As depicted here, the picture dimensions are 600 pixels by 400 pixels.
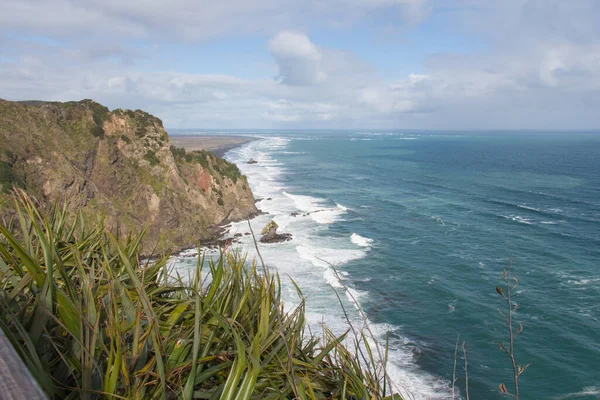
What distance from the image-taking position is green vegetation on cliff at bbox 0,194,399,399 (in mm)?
2744

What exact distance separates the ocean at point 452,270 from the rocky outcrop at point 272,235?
125cm

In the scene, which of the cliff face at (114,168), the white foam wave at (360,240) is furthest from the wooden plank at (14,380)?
the white foam wave at (360,240)

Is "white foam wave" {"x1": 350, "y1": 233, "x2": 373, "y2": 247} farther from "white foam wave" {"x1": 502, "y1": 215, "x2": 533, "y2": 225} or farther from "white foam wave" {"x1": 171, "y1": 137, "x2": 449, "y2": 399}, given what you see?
"white foam wave" {"x1": 502, "y1": 215, "x2": 533, "y2": 225}

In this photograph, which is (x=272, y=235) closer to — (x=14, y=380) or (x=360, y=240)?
(x=360, y=240)

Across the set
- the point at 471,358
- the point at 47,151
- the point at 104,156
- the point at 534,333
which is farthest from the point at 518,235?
the point at 47,151

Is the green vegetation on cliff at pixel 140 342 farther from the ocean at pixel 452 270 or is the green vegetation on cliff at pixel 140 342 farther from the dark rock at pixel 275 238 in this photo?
the dark rock at pixel 275 238

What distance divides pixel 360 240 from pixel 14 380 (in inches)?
1550

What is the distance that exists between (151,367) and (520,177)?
89209 millimetres

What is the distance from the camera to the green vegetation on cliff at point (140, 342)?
274 cm

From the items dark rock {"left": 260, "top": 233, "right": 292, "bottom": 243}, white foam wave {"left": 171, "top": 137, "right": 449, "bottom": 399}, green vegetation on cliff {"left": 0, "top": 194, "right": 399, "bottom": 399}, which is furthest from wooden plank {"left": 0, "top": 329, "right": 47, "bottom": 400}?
dark rock {"left": 260, "top": 233, "right": 292, "bottom": 243}

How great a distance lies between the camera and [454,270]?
3250 centimetres

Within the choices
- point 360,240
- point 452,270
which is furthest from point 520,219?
point 360,240

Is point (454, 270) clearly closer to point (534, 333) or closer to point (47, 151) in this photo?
point (534, 333)

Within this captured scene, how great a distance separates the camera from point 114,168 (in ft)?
127
